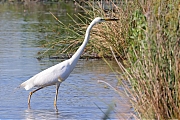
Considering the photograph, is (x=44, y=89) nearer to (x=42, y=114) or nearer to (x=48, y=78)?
(x=48, y=78)

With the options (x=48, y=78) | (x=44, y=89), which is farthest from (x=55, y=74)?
(x=44, y=89)

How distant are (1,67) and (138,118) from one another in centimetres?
612

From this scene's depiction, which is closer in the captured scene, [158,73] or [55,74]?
[158,73]

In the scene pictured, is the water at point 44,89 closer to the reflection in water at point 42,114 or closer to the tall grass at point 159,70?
the reflection in water at point 42,114

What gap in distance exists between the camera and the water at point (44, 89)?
26.5 ft

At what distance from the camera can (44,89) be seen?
9930mm

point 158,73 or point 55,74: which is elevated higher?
point 158,73

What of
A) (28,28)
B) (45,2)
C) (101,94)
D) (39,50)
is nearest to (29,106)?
(101,94)

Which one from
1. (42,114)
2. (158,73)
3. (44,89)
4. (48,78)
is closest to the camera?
(158,73)

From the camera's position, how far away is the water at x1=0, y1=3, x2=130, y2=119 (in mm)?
8078

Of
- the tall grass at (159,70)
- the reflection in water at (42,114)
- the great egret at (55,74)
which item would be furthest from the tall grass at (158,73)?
the great egret at (55,74)

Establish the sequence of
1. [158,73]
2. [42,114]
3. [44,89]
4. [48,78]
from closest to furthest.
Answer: [158,73]
[42,114]
[48,78]
[44,89]

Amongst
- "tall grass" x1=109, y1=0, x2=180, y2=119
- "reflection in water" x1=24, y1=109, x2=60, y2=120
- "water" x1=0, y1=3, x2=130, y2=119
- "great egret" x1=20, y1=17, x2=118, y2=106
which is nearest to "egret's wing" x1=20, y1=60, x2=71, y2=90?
"great egret" x1=20, y1=17, x2=118, y2=106

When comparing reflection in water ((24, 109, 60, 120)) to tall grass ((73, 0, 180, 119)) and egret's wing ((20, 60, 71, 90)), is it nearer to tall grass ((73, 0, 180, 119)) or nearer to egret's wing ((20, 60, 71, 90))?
egret's wing ((20, 60, 71, 90))
